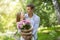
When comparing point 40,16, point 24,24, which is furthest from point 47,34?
point 24,24

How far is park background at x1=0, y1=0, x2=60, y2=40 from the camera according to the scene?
3789 mm

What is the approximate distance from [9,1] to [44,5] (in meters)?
0.74

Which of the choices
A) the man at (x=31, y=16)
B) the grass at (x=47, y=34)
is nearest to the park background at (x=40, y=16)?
the grass at (x=47, y=34)

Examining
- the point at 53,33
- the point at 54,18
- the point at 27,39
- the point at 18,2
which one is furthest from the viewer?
the point at 18,2

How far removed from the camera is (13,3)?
4.29 meters

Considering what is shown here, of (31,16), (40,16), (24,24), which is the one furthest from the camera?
(40,16)

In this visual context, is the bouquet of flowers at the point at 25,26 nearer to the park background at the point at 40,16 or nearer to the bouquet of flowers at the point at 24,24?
the bouquet of flowers at the point at 24,24

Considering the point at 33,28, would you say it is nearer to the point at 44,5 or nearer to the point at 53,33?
the point at 53,33

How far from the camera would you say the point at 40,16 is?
4227 mm

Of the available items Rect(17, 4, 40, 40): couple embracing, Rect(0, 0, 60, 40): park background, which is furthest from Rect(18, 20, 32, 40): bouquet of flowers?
Rect(0, 0, 60, 40): park background

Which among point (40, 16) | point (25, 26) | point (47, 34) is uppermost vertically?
point (25, 26)

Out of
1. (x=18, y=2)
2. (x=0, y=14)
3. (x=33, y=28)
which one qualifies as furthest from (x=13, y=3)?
(x=33, y=28)

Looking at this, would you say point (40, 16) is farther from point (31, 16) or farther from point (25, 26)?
point (25, 26)

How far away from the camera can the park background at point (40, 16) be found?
12.4 feet
